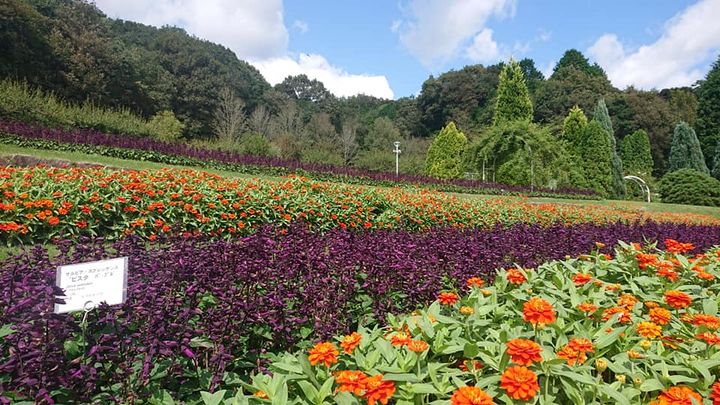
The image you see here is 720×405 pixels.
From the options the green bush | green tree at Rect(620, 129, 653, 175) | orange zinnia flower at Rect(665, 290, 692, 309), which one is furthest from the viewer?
green tree at Rect(620, 129, 653, 175)

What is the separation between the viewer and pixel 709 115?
1217 inches

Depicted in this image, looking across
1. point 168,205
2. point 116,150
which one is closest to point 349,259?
point 168,205

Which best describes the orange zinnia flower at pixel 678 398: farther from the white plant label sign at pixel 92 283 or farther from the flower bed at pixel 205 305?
the white plant label sign at pixel 92 283

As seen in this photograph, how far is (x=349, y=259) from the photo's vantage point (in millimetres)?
3025

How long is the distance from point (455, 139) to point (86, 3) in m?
25.0

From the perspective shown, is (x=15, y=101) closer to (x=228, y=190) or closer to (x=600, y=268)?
(x=228, y=190)

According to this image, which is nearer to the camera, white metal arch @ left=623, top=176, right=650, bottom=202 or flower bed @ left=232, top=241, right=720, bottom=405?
flower bed @ left=232, top=241, right=720, bottom=405

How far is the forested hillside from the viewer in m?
23.7

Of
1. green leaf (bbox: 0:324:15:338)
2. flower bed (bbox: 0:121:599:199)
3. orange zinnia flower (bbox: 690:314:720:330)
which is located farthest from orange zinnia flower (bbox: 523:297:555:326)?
flower bed (bbox: 0:121:599:199)

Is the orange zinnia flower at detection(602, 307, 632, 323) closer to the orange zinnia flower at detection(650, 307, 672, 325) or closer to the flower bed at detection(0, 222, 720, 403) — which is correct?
the orange zinnia flower at detection(650, 307, 672, 325)

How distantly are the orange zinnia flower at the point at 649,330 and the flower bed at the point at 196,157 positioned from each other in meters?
11.6

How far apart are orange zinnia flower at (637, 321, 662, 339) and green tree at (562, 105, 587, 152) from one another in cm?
2565

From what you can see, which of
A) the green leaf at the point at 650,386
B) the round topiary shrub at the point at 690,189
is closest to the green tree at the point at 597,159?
the round topiary shrub at the point at 690,189

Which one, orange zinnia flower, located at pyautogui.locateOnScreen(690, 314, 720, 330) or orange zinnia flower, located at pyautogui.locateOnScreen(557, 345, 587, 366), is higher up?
orange zinnia flower, located at pyautogui.locateOnScreen(690, 314, 720, 330)
